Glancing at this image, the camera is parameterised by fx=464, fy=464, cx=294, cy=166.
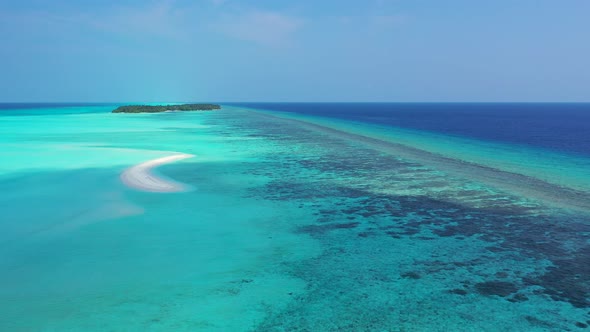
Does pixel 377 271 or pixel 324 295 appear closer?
pixel 324 295

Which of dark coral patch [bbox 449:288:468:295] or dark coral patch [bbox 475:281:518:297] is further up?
dark coral patch [bbox 475:281:518:297]

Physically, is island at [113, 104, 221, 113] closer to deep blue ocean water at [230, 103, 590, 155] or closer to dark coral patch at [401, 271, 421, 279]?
deep blue ocean water at [230, 103, 590, 155]

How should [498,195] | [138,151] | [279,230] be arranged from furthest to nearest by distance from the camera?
[138,151]
[498,195]
[279,230]

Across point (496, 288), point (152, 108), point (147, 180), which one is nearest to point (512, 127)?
point (147, 180)

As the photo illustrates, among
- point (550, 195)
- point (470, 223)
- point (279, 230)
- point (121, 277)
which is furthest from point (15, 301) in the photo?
point (550, 195)

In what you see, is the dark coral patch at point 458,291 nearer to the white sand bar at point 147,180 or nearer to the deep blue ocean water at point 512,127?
the white sand bar at point 147,180

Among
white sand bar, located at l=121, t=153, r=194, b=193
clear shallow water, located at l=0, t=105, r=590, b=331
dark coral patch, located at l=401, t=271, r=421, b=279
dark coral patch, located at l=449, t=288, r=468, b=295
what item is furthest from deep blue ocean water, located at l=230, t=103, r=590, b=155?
dark coral patch, located at l=449, t=288, r=468, b=295

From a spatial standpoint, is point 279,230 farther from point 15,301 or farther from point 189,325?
point 15,301
